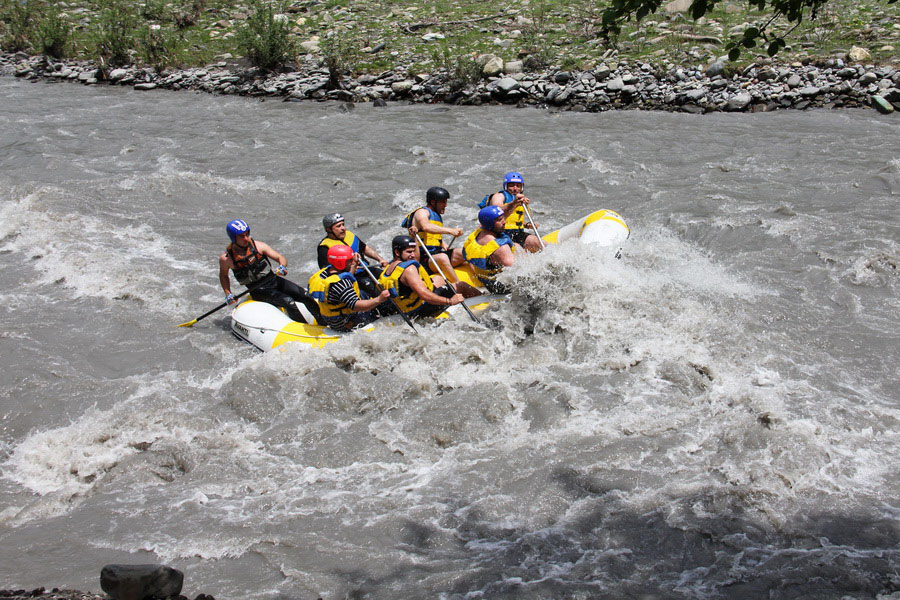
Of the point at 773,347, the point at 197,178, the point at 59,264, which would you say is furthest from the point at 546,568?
the point at 197,178

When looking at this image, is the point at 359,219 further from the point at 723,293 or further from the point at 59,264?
the point at 723,293

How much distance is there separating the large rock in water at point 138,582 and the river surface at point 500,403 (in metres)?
0.85

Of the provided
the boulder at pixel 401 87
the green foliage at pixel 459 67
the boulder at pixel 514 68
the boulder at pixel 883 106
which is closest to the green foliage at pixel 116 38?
the boulder at pixel 401 87

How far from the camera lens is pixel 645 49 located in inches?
635

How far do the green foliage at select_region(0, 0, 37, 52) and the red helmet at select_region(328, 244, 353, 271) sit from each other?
21.9 meters

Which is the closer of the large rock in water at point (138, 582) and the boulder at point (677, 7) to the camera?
the large rock in water at point (138, 582)

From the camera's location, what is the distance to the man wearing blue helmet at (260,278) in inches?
308

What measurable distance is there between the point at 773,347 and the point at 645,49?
451 inches

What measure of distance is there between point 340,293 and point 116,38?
17928 millimetres

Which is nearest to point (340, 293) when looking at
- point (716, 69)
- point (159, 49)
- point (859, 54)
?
point (716, 69)

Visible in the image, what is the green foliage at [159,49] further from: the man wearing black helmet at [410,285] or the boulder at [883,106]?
the boulder at [883,106]

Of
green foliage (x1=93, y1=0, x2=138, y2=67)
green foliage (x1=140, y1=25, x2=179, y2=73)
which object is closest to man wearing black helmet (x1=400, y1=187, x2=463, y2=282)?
green foliage (x1=140, y1=25, x2=179, y2=73)

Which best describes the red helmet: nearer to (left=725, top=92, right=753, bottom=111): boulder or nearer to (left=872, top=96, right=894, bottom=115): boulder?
(left=725, top=92, right=753, bottom=111): boulder

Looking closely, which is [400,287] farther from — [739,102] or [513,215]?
[739,102]
